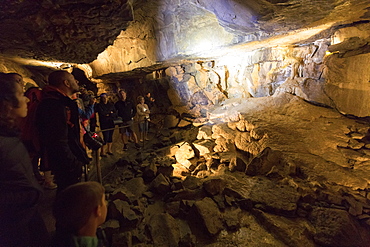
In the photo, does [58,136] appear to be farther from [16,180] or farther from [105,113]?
[105,113]

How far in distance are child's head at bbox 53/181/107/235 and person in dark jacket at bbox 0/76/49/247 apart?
1.73 ft

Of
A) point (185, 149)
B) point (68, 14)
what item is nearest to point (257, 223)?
point (185, 149)

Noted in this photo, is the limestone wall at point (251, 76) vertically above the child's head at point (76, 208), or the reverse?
the limestone wall at point (251, 76)

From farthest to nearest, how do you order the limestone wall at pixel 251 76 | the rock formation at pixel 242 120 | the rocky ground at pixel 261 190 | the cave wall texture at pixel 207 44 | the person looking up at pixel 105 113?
1. the limestone wall at pixel 251 76
2. the person looking up at pixel 105 113
3. the cave wall texture at pixel 207 44
4. the rock formation at pixel 242 120
5. the rocky ground at pixel 261 190

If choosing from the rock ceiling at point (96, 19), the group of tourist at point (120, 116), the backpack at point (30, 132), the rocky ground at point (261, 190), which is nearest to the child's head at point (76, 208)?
the backpack at point (30, 132)

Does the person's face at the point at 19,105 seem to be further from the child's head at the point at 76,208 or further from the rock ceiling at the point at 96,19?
the rock ceiling at the point at 96,19

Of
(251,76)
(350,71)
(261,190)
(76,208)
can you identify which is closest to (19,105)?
(76,208)

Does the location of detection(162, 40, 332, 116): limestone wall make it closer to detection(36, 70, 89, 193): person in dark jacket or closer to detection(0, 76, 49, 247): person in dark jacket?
detection(36, 70, 89, 193): person in dark jacket

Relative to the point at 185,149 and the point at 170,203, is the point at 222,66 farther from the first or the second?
the point at 170,203

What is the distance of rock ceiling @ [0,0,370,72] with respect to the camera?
2.96 metres

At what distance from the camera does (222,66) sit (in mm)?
10492

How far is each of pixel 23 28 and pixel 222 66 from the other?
8841 millimetres

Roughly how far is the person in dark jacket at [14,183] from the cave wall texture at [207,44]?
1943 millimetres

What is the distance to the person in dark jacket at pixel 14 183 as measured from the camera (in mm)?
1412
